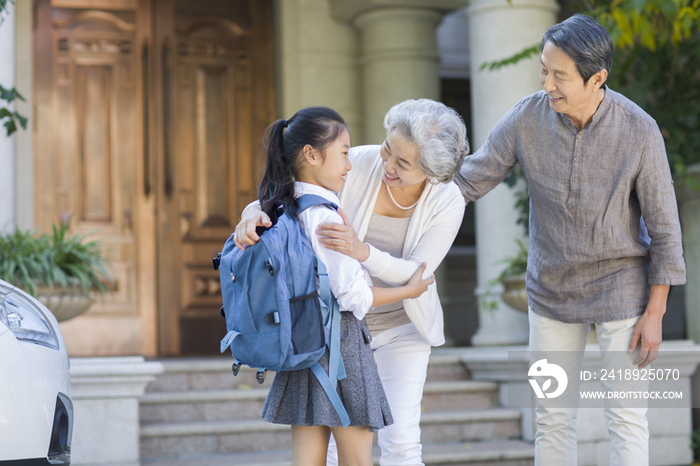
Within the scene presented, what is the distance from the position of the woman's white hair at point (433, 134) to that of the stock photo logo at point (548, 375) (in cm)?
77

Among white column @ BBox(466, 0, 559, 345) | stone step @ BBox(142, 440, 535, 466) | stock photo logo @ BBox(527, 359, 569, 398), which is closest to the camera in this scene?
stock photo logo @ BBox(527, 359, 569, 398)

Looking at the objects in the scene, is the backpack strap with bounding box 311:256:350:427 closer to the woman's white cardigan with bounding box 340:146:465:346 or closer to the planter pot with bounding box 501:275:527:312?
the woman's white cardigan with bounding box 340:146:465:346

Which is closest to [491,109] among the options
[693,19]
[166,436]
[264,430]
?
[693,19]

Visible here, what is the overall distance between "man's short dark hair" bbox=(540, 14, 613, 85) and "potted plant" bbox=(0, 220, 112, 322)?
319 centimetres

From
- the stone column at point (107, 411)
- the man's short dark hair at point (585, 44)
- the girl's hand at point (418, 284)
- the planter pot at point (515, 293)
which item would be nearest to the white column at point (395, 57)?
the planter pot at point (515, 293)

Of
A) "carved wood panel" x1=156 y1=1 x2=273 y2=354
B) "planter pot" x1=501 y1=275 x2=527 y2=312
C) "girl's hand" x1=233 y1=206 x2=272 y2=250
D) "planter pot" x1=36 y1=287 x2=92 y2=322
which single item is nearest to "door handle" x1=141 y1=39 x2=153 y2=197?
"carved wood panel" x1=156 y1=1 x2=273 y2=354

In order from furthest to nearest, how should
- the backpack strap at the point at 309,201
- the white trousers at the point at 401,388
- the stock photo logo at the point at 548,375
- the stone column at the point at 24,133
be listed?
the stone column at the point at 24,133, the stock photo logo at the point at 548,375, the white trousers at the point at 401,388, the backpack strap at the point at 309,201

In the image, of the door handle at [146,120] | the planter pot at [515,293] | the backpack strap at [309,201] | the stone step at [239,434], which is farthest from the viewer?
the door handle at [146,120]

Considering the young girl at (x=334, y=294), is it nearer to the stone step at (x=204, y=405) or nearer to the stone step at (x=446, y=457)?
the stone step at (x=446, y=457)

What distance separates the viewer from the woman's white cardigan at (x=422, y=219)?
2289 mm

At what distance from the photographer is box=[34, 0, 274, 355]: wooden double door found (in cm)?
614

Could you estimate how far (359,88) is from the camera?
6715 mm

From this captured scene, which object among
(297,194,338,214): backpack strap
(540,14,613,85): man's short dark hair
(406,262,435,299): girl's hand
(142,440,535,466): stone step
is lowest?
(142,440,535,466): stone step

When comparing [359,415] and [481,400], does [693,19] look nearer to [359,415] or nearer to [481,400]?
[481,400]
